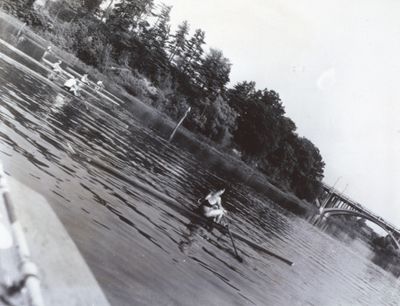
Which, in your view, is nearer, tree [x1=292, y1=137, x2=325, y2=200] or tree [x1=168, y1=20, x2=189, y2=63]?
tree [x1=168, y1=20, x2=189, y2=63]

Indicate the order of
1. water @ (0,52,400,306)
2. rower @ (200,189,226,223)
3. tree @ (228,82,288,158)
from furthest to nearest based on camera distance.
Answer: tree @ (228,82,288,158) → rower @ (200,189,226,223) → water @ (0,52,400,306)

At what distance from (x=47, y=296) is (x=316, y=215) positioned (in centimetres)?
8535

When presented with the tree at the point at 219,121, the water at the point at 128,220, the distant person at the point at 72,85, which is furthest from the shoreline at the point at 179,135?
the water at the point at 128,220

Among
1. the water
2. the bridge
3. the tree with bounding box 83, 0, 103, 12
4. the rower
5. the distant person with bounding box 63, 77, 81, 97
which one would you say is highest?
the tree with bounding box 83, 0, 103, 12

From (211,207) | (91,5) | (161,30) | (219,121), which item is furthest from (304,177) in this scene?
(211,207)

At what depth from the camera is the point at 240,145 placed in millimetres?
87562

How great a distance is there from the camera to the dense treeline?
6049 centimetres

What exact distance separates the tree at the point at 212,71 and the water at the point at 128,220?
5842 centimetres

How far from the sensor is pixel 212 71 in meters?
81.8

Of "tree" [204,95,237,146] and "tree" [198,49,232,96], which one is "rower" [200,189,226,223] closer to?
"tree" [204,95,237,146]

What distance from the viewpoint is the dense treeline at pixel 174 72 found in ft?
198

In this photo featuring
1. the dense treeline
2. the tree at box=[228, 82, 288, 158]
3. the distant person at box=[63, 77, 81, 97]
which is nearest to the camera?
the distant person at box=[63, 77, 81, 97]

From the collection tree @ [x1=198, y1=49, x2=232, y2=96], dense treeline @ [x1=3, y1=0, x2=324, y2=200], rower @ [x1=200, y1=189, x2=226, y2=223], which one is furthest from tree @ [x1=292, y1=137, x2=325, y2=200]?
rower @ [x1=200, y1=189, x2=226, y2=223]

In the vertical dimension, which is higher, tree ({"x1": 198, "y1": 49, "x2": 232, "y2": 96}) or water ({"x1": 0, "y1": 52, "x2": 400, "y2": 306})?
tree ({"x1": 198, "y1": 49, "x2": 232, "y2": 96})
